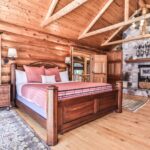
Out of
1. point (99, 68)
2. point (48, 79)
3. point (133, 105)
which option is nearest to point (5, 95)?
point (48, 79)

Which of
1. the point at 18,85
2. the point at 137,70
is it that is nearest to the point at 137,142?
the point at 18,85

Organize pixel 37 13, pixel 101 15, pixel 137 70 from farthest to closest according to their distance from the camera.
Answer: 1. pixel 137 70
2. pixel 101 15
3. pixel 37 13

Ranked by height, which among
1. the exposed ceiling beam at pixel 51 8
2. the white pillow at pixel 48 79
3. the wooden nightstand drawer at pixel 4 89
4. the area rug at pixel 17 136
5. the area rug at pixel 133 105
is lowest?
the area rug at pixel 133 105

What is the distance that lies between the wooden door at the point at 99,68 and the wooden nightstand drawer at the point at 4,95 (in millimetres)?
4445

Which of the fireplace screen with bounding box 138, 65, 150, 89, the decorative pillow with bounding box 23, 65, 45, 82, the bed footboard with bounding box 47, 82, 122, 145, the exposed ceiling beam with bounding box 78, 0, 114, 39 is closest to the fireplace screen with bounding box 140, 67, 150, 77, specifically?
the fireplace screen with bounding box 138, 65, 150, 89

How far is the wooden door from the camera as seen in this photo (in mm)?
6910

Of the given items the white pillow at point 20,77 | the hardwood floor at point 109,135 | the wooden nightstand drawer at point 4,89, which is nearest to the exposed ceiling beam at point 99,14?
the white pillow at point 20,77

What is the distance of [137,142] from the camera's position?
2.11 m

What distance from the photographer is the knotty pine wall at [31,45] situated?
3930 millimetres

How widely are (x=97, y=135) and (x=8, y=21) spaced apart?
3838 mm

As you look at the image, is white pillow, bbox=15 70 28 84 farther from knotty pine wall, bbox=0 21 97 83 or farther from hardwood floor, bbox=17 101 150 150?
hardwood floor, bbox=17 101 150 150

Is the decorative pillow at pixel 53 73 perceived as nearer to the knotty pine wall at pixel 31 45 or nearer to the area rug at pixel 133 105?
the knotty pine wall at pixel 31 45

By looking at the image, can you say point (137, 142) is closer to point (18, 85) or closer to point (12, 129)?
point (12, 129)

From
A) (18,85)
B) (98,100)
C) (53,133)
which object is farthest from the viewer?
(18,85)
